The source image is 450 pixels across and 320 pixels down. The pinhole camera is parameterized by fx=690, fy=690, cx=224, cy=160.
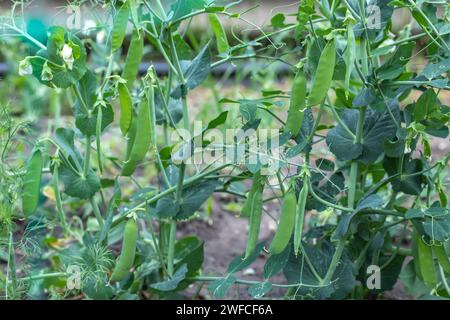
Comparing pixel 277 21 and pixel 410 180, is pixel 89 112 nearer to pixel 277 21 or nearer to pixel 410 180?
pixel 277 21

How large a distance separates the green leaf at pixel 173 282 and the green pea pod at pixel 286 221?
0.29m

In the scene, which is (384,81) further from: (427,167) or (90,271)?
(90,271)

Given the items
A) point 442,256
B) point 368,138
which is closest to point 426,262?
point 442,256

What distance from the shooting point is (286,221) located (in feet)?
4.47

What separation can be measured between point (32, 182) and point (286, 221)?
57 cm

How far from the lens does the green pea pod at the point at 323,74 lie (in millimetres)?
1324

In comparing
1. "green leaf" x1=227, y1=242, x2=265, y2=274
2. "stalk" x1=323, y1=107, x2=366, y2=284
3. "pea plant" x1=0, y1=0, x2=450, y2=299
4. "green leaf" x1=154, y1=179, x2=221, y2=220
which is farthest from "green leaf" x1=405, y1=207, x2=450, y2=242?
"green leaf" x1=154, y1=179, x2=221, y2=220

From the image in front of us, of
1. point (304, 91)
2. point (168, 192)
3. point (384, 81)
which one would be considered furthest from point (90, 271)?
point (384, 81)

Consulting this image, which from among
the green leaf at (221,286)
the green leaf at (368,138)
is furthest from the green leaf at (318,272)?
the green leaf at (368,138)

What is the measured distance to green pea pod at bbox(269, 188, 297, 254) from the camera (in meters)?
1.34

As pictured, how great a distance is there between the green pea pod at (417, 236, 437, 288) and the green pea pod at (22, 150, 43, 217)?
33.5 inches

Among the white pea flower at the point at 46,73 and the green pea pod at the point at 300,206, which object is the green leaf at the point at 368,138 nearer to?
the green pea pod at the point at 300,206

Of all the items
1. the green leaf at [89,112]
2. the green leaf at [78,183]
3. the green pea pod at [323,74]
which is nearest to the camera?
the green pea pod at [323,74]

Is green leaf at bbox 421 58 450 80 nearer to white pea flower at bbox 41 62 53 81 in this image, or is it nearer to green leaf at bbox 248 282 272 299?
green leaf at bbox 248 282 272 299
